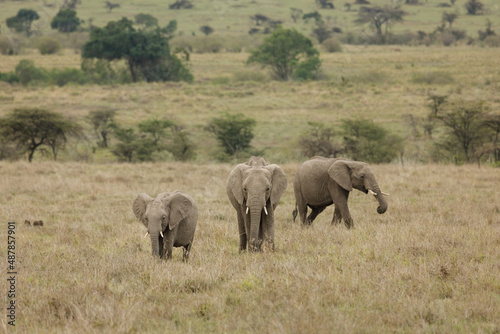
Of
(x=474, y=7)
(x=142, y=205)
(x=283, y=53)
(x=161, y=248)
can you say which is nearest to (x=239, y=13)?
(x=474, y=7)

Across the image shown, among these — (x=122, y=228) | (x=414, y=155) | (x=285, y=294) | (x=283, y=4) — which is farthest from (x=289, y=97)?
(x=283, y=4)

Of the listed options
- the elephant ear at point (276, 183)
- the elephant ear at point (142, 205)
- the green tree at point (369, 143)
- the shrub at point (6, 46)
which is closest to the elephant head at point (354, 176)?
the elephant ear at point (276, 183)

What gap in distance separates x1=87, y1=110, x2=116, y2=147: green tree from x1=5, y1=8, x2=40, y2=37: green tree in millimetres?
67926

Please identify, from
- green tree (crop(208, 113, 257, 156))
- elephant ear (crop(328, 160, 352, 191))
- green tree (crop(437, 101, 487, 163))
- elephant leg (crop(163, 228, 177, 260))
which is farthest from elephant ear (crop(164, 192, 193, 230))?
green tree (crop(208, 113, 257, 156))

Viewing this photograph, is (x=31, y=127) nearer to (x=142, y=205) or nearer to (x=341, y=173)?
(x=341, y=173)

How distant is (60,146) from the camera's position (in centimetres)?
2830

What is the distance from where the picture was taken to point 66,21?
338 ft

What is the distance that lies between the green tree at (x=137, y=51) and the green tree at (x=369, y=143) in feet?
109

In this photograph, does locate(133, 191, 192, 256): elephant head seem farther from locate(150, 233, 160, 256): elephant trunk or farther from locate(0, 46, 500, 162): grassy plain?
locate(0, 46, 500, 162): grassy plain

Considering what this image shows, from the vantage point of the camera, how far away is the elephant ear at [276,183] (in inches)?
345

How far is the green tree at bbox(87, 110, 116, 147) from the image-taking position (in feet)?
102

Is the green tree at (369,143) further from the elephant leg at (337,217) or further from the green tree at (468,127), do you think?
the elephant leg at (337,217)

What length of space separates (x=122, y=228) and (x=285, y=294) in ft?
18.0

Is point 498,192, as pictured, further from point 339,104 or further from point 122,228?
point 339,104
